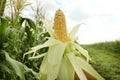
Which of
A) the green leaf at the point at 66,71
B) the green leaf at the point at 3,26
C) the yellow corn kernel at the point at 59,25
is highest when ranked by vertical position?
the yellow corn kernel at the point at 59,25

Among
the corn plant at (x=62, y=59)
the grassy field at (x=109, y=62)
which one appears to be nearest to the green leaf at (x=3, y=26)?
the corn plant at (x=62, y=59)

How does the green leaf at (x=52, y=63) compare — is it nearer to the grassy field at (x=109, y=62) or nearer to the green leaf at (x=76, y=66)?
the green leaf at (x=76, y=66)

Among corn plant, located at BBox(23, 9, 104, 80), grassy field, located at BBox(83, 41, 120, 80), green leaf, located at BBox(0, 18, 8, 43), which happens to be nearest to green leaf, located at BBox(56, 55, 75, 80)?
corn plant, located at BBox(23, 9, 104, 80)

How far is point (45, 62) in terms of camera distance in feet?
2.34

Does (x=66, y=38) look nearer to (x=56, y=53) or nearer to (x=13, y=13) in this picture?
(x=56, y=53)

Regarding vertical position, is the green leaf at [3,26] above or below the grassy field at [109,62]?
above

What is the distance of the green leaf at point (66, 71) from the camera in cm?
68

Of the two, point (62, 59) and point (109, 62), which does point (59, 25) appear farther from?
point (109, 62)

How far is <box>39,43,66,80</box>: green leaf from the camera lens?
0.68 metres

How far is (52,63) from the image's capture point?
701mm

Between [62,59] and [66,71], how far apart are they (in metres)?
0.04

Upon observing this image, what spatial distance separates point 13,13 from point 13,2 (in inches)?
8.7

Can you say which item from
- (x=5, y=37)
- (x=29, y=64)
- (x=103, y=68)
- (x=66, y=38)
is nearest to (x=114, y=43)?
(x=103, y=68)

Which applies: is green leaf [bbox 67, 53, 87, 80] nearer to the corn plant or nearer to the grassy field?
the corn plant
